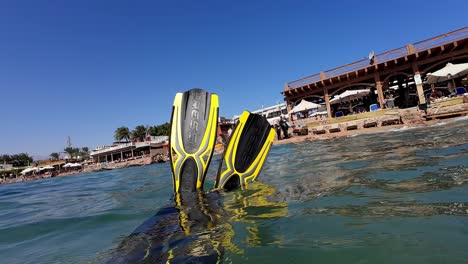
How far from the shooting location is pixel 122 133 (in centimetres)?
7650

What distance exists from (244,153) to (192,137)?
85cm

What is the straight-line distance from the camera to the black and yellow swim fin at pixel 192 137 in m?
3.97

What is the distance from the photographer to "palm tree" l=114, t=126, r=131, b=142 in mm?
76500

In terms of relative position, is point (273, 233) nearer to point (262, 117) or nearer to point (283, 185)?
point (283, 185)

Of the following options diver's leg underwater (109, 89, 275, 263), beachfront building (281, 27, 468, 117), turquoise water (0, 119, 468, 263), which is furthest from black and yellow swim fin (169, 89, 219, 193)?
beachfront building (281, 27, 468, 117)

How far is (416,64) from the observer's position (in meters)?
18.0

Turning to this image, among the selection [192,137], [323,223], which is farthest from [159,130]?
[323,223]

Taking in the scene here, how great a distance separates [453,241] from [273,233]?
1.07 m

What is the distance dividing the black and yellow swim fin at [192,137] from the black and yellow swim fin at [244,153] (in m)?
0.30

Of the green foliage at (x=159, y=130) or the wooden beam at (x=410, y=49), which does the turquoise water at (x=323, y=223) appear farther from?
the green foliage at (x=159, y=130)

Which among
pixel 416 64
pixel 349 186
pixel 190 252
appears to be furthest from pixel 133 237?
pixel 416 64

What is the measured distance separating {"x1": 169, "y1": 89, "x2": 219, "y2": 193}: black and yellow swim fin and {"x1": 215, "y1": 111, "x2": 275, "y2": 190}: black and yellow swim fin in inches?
11.8

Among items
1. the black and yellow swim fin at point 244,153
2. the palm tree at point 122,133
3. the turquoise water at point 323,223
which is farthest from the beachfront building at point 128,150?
the turquoise water at point 323,223

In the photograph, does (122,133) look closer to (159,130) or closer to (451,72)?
(159,130)
